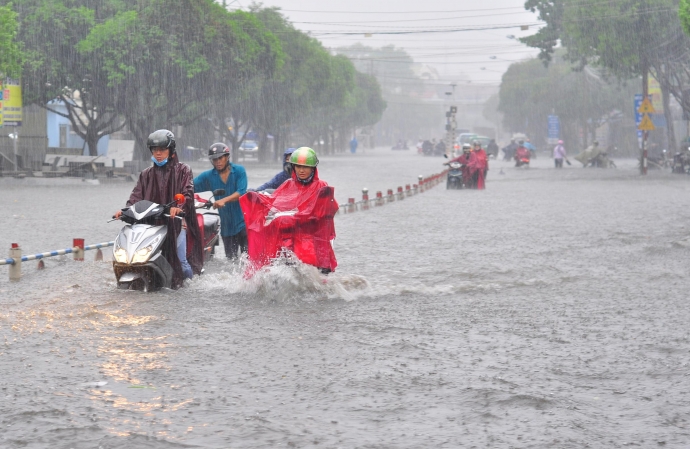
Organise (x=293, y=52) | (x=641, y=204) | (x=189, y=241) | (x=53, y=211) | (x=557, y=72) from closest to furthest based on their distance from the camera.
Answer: (x=189, y=241), (x=53, y=211), (x=641, y=204), (x=293, y=52), (x=557, y=72)

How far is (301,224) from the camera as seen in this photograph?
31.9ft

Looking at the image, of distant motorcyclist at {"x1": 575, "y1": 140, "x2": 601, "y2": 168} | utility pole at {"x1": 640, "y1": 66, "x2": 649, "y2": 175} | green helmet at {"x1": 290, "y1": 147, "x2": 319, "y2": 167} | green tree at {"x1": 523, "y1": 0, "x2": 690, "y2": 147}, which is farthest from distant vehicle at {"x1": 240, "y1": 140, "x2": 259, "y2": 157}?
green helmet at {"x1": 290, "y1": 147, "x2": 319, "y2": 167}

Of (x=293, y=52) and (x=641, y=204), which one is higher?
(x=293, y=52)

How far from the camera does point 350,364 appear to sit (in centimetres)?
680

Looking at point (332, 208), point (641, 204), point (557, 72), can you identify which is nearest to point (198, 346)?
point (332, 208)

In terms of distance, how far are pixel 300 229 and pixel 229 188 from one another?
5.75 feet

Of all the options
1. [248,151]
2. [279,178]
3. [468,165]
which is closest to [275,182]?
[279,178]

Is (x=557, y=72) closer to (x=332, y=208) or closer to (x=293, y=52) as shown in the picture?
(x=293, y=52)

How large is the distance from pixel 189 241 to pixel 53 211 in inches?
452

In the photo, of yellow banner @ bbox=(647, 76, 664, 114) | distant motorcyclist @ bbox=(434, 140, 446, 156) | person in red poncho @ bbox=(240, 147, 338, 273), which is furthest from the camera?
distant motorcyclist @ bbox=(434, 140, 446, 156)

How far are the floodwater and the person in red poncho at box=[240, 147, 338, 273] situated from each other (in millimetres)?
196

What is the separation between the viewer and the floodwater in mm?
5270

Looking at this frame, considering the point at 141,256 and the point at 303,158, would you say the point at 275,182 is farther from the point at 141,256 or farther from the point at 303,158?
the point at 141,256

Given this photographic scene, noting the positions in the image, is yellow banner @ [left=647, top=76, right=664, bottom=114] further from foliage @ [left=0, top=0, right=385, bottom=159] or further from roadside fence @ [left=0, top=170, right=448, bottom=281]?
roadside fence @ [left=0, top=170, right=448, bottom=281]
